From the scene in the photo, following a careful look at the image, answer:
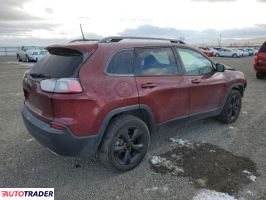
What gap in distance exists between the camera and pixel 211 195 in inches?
130

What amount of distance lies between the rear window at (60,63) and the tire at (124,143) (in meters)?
0.85

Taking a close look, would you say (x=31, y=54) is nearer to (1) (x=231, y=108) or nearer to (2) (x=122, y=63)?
(1) (x=231, y=108)

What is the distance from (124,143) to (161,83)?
1010mm

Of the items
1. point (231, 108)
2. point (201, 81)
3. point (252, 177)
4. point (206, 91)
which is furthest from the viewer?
point (231, 108)

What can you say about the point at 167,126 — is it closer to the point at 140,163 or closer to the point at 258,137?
the point at 140,163

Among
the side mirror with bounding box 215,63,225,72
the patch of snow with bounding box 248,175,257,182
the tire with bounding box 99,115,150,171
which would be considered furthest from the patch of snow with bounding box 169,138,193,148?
the side mirror with bounding box 215,63,225,72

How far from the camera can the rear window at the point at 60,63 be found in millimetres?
3389

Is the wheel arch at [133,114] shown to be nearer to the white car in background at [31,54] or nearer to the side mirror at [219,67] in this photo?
the side mirror at [219,67]

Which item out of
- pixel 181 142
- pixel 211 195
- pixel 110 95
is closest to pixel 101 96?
pixel 110 95

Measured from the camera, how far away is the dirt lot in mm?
3410

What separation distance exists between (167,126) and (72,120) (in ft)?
5.41

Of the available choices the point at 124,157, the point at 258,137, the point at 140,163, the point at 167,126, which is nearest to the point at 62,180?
the point at 124,157

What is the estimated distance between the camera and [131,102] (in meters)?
3.67

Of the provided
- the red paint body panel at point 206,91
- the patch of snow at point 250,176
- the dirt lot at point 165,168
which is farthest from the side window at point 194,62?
the patch of snow at point 250,176
